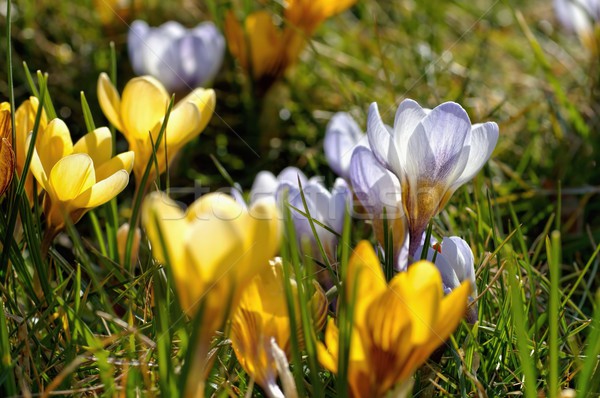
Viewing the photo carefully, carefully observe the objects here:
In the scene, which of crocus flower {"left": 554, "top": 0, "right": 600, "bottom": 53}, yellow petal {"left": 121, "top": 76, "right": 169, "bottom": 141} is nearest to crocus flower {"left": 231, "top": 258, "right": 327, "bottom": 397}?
yellow petal {"left": 121, "top": 76, "right": 169, "bottom": 141}

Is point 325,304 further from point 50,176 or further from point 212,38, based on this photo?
point 212,38

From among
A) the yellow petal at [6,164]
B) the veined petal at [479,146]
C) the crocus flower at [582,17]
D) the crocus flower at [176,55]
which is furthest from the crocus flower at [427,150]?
the crocus flower at [582,17]

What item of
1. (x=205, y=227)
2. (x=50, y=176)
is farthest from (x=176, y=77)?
(x=205, y=227)

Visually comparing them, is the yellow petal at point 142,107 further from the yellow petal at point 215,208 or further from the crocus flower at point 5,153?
the yellow petal at point 215,208

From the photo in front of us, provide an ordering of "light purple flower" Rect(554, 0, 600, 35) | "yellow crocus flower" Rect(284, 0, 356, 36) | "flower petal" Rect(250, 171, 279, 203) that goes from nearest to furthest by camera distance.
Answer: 1. "flower petal" Rect(250, 171, 279, 203)
2. "yellow crocus flower" Rect(284, 0, 356, 36)
3. "light purple flower" Rect(554, 0, 600, 35)

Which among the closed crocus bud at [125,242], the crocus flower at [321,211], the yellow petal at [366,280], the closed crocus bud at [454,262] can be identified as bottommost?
the closed crocus bud at [125,242]

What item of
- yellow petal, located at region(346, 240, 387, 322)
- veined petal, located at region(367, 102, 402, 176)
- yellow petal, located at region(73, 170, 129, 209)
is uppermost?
veined petal, located at region(367, 102, 402, 176)

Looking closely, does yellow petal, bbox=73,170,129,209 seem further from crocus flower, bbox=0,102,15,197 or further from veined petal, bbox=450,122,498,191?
veined petal, bbox=450,122,498,191
